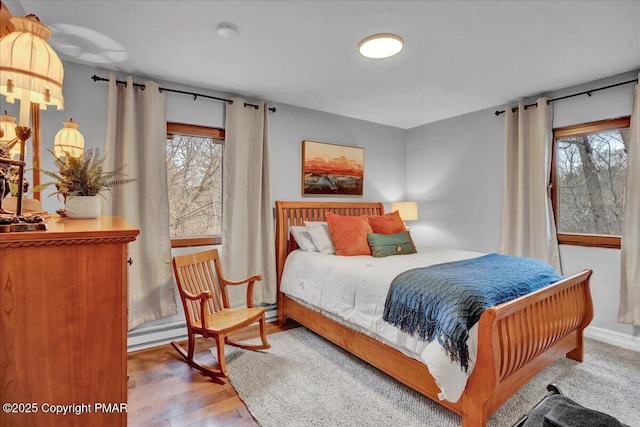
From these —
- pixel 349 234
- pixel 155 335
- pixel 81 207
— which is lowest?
pixel 155 335

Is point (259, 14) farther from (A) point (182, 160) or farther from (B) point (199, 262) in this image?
(B) point (199, 262)

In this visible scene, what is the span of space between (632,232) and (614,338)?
3.36ft

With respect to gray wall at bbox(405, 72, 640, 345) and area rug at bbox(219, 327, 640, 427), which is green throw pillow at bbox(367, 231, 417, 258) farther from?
gray wall at bbox(405, 72, 640, 345)

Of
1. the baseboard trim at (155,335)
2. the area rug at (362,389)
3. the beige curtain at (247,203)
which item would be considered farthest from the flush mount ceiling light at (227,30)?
the baseboard trim at (155,335)

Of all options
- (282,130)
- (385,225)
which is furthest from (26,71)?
(385,225)

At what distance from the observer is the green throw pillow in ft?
10.5

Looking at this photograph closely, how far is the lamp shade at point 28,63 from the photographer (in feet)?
3.27

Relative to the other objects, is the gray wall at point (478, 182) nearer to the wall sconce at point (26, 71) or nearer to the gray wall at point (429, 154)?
the gray wall at point (429, 154)

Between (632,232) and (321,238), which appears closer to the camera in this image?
(632,232)

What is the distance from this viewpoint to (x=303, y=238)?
11.7ft

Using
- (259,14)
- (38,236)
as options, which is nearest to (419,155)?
(259,14)

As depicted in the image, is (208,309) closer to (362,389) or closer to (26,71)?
(362,389)

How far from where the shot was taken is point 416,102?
150 inches

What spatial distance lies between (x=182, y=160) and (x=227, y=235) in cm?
90
